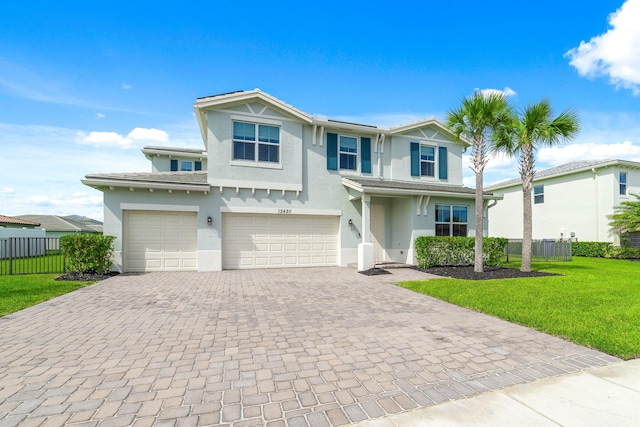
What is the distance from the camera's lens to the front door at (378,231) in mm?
14336

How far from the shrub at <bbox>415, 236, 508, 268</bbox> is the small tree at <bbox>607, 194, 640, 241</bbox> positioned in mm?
11627

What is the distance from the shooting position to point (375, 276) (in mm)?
10922

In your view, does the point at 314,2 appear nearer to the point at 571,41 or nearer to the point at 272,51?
the point at 272,51

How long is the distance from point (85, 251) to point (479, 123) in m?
15.4

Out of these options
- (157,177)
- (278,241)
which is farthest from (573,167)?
(157,177)

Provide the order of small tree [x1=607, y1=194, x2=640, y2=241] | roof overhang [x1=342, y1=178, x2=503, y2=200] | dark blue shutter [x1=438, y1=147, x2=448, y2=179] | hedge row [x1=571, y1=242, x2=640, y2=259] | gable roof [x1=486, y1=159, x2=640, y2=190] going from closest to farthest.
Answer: roof overhang [x1=342, y1=178, x2=503, y2=200] → dark blue shutter [x1=438, y1=147, x2=448, y2=179] → small tree [x1=607, y1=194, x2=640, y2=241] → hedge row [x1=571, y1=242, x2=640, y2=259] → gable roof [x1=486, y1=159, x2=640, y2=190]

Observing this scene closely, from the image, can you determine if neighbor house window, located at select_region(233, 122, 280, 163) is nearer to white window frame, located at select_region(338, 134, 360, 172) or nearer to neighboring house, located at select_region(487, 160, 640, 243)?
white window frame, located at select_region(338, 134, 360, 172)

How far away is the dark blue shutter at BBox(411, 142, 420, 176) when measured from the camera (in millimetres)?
15242

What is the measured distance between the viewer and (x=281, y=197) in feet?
42.8

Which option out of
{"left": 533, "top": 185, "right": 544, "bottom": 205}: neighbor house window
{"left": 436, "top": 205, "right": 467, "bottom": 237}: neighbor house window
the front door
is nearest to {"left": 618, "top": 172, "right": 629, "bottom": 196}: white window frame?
{"left": 533, "top": 185, "right": 544, "bottom": 205}: neighbor house window

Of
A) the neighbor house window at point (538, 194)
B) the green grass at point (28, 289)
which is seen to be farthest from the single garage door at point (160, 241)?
the neighbor house window at point (538, 194)

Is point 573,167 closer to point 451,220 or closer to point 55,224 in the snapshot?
point 451,220

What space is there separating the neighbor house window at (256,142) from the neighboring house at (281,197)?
0.05 metres

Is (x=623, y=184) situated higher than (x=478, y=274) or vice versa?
(x=623, y=184)
